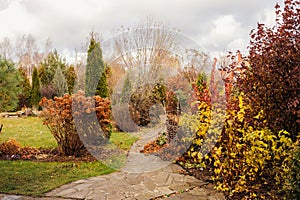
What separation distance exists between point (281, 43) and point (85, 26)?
13.2m

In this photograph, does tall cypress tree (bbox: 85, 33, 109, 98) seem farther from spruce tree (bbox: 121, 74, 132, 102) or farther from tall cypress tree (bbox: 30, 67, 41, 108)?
tall cypress tree (bbox: 30, 67, 41, 108)

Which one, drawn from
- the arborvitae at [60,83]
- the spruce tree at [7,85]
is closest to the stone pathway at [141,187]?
the spruce tree at [7,85]

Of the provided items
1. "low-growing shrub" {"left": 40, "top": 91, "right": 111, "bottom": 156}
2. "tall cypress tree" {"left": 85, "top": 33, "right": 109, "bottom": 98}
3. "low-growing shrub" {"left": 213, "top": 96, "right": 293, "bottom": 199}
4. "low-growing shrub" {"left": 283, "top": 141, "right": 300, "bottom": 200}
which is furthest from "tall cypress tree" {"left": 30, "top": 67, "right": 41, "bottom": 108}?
"low-growing shrub" {"left": 283, "top": 141, "right": 300, "bottom": 200}

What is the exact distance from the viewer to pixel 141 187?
3.79m

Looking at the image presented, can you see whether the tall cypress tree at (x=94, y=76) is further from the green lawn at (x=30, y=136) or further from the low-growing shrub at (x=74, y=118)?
the green lawn at (x=30, y=136)

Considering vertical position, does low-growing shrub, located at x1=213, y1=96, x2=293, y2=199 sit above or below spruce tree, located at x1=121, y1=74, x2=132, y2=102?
below

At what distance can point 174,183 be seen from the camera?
3994 millimetres

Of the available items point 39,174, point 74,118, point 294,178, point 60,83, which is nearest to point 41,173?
point 39,174

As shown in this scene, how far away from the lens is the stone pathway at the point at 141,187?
3.49m

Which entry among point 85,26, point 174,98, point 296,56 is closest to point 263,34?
point 296,56

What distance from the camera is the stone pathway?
349cm

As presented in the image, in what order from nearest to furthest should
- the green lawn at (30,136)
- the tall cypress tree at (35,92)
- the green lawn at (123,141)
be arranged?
the green lawn at (123,141), the green lawn at (30,136), the tall cypress tree at (35,92)

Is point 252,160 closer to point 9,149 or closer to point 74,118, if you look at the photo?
point 74,118

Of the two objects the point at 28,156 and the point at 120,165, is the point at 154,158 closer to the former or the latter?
the point at 120,165
